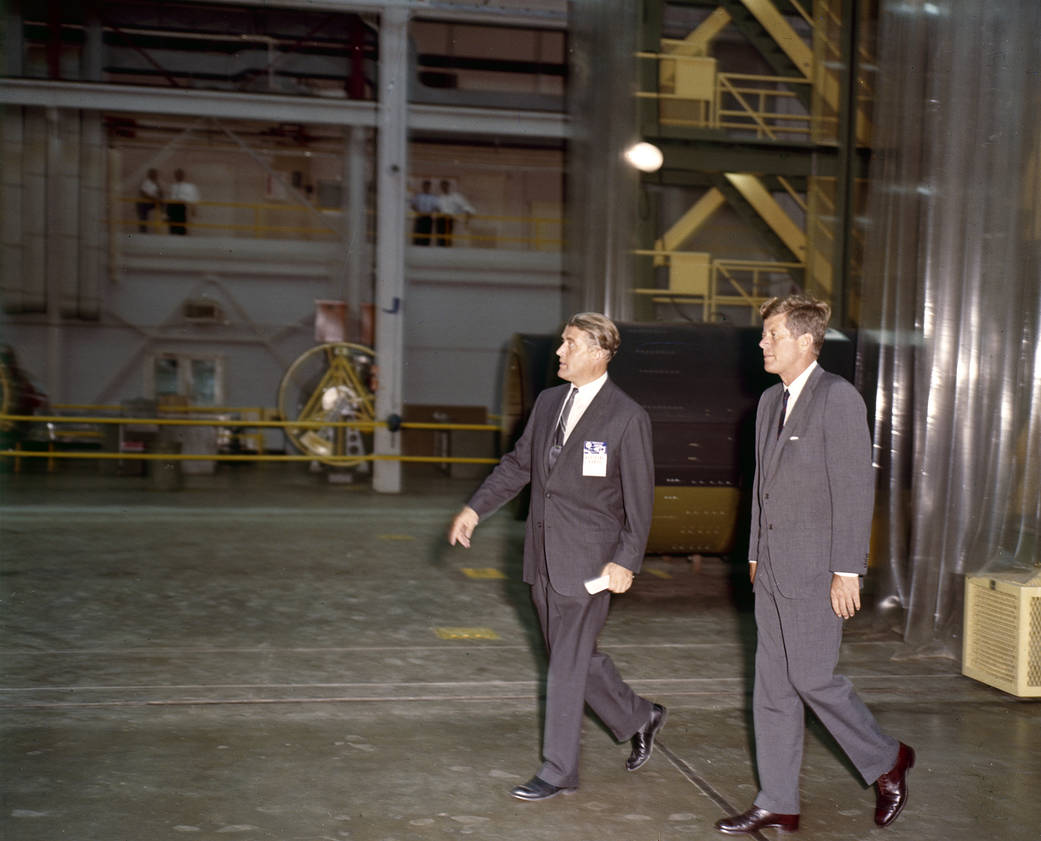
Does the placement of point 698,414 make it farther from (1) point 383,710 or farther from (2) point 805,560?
(2) point 805,560

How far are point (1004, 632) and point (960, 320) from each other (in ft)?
6.16

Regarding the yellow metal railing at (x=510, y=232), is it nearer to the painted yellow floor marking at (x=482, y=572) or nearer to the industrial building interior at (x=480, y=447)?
the industrial building interior at (x=480, y=447)

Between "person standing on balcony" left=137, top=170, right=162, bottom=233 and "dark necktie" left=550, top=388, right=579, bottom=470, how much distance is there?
60.7 feet

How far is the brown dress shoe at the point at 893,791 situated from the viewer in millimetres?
3992

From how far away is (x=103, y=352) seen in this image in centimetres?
2103

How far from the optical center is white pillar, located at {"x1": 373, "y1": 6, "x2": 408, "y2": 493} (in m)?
15.0

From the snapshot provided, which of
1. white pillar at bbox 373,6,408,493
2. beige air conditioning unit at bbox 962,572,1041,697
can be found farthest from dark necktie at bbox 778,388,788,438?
white pillar at bbox 373,6,408,493

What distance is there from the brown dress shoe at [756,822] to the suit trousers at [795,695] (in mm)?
24

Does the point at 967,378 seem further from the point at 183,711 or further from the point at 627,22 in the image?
the point at 627,22

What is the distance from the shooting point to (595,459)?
4129 mm

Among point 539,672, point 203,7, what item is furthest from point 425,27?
point 539,672

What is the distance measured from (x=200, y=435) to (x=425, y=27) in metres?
13.9

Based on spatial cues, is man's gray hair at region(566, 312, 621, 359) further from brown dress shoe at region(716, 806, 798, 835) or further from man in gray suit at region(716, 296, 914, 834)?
brown dress shoe at region(716, 806, 798, 835)

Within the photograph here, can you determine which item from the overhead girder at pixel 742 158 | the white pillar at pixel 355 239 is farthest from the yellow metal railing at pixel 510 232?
the overhead girder at pixel 742 158
